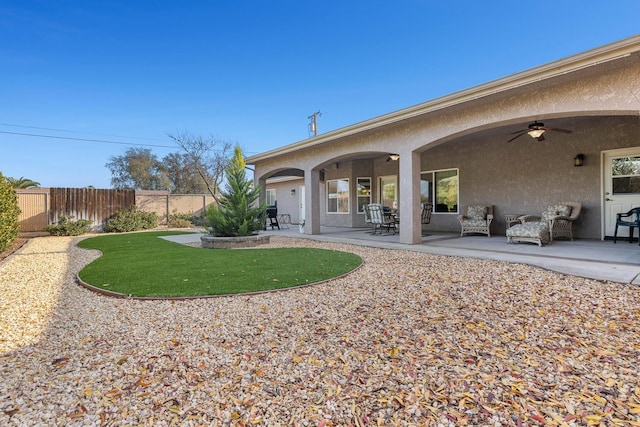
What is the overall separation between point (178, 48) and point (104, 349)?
581 inches

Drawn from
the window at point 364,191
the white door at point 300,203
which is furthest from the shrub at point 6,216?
the white door at point 300,203

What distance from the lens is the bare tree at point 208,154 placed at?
74.5 feet

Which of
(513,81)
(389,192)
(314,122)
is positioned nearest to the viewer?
(513,81)

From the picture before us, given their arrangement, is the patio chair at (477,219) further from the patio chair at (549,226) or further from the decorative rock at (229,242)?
the decorative rock at (229,242)

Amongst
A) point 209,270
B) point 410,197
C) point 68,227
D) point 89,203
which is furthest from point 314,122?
point 209,270

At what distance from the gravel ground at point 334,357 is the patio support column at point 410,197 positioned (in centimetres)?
366

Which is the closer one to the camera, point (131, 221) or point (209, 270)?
point (209, 270)

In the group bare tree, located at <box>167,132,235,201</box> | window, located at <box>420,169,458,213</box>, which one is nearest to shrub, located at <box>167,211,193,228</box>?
bare tree, located at <box>167,132,235,201</box>

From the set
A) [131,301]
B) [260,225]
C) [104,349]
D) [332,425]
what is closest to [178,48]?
[260,225]

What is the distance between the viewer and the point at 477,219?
953 cm

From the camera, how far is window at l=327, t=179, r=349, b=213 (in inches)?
567

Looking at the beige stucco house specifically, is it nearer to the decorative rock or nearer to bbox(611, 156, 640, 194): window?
bbox(611, 156, 640, 194): window

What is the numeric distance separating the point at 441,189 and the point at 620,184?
469 centimetres

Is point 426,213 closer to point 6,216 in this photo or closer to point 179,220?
point 6,216
